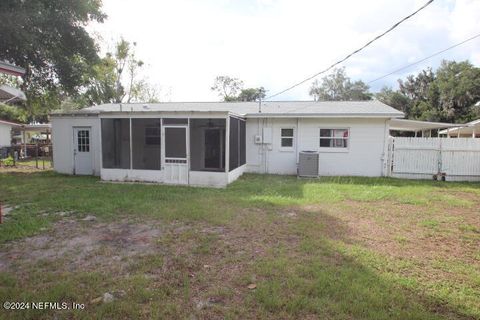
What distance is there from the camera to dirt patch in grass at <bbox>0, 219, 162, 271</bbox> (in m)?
4.12

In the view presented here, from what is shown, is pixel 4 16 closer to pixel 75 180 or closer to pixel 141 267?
pixel 75 180

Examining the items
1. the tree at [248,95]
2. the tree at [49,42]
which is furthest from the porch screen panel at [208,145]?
the tree at [248,95]

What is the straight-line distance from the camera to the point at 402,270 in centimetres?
393

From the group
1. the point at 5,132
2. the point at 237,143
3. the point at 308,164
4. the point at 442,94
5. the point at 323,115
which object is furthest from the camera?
the point at 442,94

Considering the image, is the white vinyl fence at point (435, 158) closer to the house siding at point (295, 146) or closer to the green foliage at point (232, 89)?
the house siding at point (295, 146)

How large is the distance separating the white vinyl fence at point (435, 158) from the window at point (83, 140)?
39.6 feet

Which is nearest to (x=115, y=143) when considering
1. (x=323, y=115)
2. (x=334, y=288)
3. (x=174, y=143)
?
(x=174, y=143)

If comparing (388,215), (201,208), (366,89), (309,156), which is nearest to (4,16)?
(201,208)

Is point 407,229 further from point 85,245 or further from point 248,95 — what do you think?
point 248,95

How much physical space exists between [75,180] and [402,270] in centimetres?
1066

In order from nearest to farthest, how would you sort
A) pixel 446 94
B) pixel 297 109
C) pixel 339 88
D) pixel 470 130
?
pixel 297 109, pixel 470 130, pixel 446 94, pixel 339 88

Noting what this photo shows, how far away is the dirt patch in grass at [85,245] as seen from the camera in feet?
13.5

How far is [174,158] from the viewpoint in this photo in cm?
1011

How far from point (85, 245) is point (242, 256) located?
2.45 metres
